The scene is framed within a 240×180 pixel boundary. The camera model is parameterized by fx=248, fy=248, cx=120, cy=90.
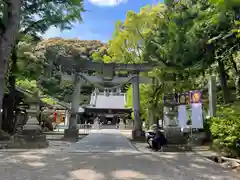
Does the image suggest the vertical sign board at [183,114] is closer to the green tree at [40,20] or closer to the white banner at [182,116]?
the white banner at [182,116]

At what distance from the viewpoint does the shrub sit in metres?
7.24

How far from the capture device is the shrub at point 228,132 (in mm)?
7241

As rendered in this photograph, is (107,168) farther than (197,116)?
No

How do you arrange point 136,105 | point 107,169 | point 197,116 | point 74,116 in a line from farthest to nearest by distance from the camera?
point 136,105 → point 74,116 → point 197,116 → point 107,169

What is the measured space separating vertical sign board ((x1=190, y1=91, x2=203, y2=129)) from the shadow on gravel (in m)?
3.27

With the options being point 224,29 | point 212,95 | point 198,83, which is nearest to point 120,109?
point 198,83

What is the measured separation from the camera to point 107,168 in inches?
224

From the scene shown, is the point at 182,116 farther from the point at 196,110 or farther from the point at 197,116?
the point at 197,116

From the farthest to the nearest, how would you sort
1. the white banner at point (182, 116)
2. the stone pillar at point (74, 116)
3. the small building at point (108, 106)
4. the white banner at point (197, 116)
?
the small building at point (108, 106), the stone pillar at point (74, 116), the white banner at point (182, 116), the white banner at point (197, 116)

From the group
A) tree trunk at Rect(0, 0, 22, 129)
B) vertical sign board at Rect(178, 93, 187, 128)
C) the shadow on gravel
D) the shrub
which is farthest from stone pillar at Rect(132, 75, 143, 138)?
tree trunk at Rect(0, 0, 22, 129)

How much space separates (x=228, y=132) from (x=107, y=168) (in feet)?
13.1

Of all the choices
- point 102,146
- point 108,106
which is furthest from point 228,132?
point 108,106

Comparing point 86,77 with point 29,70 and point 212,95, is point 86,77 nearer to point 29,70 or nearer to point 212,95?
point 29,70

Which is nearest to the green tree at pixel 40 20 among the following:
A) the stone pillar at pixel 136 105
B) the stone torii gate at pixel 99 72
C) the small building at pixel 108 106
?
the stone torii gate at pixel 99 72
